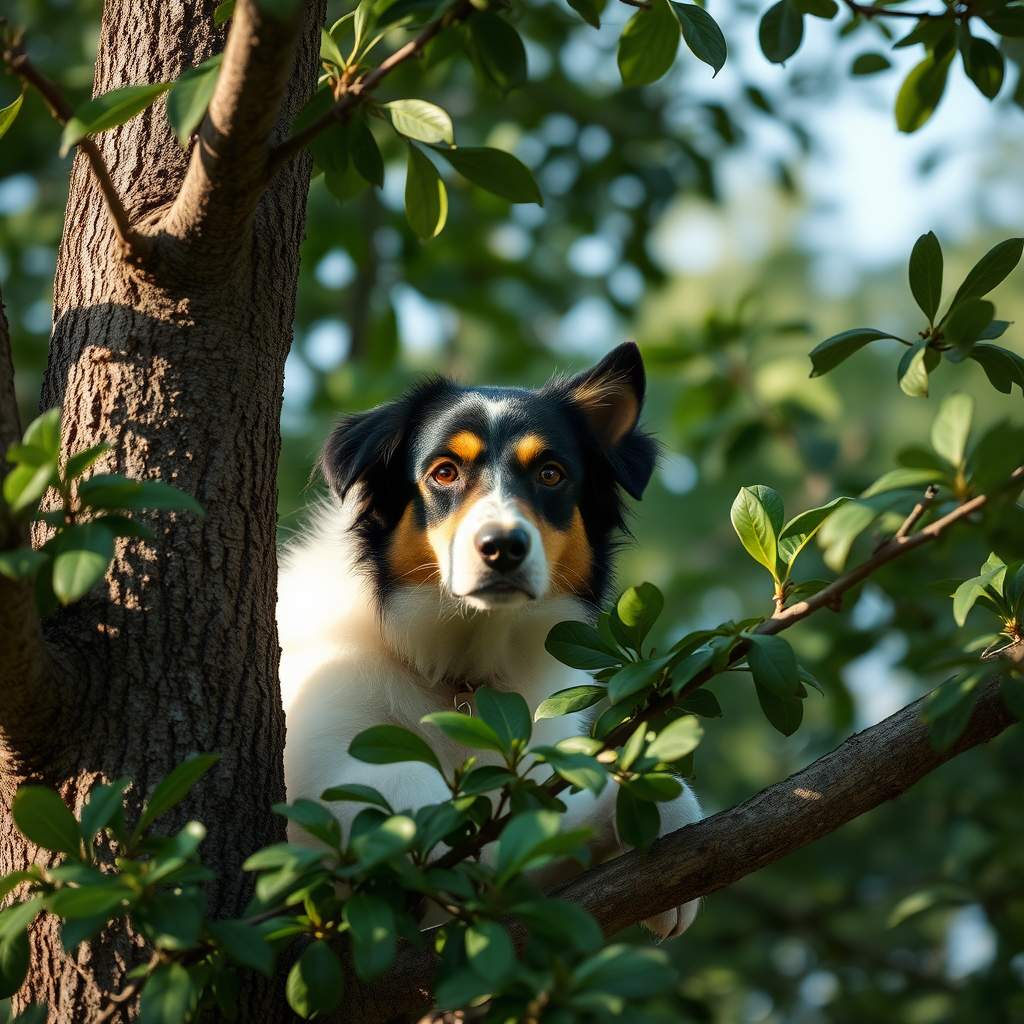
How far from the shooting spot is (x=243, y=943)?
5.01 ft

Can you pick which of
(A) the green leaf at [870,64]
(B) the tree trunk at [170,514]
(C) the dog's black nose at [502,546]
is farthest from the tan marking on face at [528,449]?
(A) the green leaf at [870,64]

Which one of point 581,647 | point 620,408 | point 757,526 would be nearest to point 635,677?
point 581,647

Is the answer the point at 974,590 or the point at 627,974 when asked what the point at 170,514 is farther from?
the point at 974,590

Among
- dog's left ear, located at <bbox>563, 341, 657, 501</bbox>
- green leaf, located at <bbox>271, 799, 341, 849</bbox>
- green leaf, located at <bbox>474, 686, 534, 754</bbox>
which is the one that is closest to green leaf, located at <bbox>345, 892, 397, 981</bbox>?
green leaf, located at <bbox>271, 799, 341, 849</bbox>

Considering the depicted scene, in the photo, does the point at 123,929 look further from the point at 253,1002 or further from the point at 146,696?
the point at 146,696

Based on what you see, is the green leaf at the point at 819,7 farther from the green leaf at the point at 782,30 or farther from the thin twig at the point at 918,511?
the thin twig at the point at 918,511

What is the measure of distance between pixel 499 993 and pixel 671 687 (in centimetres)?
62

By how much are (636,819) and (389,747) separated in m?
0.52

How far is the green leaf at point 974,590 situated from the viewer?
202 centimetres

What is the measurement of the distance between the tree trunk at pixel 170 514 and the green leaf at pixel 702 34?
0.97 m

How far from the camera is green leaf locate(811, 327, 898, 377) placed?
2188mm

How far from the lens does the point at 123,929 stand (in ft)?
6.49

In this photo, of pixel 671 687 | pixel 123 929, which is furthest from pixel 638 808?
pixel 123 929

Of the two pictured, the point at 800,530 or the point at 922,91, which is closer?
the point at 800,530
